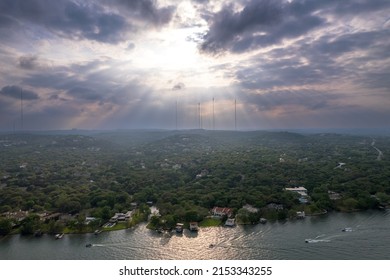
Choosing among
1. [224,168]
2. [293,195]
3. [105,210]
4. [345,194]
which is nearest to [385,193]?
[345,194]

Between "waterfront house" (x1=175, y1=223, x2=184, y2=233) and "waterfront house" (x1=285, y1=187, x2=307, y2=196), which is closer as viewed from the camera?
"waterfront house" (x1=175, y1=223, x2=184, y2=233)

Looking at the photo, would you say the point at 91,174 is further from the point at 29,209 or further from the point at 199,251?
the point at 199,251

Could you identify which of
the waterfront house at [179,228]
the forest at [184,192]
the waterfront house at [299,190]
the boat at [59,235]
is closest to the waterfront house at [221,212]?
the forest at [184,192]

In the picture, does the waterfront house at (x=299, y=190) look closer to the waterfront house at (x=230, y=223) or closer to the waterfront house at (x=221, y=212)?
the waterfront house at (x=221, y=212)

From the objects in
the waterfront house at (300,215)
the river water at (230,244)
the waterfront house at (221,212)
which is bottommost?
the river water at (230,244)

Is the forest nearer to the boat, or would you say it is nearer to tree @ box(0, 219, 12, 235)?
tree @ box(0, 219, 12, 235)

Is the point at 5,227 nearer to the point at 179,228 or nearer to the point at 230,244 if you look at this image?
the point at 179,228

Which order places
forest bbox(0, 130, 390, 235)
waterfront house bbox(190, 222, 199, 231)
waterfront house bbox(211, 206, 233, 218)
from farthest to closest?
waterfront house bbox(211, 206, 233, 218), forest bbox(0, 130, 390, 235), waterfront house bbox(190, 222, 199, 231)

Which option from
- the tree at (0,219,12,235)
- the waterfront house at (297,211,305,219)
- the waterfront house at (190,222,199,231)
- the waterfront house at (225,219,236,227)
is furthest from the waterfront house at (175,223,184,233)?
the tree at (0,219,12,235)

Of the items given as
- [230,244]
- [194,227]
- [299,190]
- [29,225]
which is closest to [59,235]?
[29,225]
